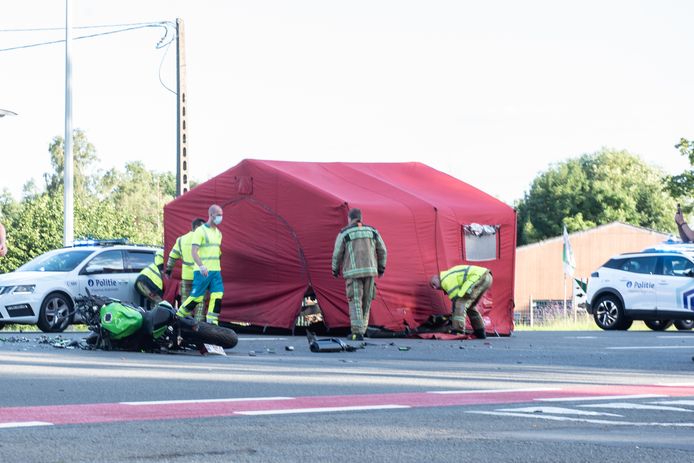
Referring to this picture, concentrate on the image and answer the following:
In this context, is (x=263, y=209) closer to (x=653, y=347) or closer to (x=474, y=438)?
(x=653, y=347)

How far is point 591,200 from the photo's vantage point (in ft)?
291

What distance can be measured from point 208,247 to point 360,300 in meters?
2.34

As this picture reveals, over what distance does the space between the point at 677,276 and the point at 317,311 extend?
878 centimetres

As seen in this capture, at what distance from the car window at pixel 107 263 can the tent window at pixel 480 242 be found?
6050 millimetres

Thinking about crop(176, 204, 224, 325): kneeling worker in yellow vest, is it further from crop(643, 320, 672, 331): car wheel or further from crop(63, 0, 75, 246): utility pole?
crop(63, 0, 75, 246): utility pole

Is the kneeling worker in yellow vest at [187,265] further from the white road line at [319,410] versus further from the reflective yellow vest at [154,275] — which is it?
the white road line at [319,410]

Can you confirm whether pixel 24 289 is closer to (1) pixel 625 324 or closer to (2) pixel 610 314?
(2) pixel 610 314

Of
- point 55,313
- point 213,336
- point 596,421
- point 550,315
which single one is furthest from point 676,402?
point 550,315

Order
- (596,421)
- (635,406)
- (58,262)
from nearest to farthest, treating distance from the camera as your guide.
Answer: (596,421), (635,406), (58,262)

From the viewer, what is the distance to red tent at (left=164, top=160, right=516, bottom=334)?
1958 cm

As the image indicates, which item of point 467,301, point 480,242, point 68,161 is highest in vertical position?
point 68,161

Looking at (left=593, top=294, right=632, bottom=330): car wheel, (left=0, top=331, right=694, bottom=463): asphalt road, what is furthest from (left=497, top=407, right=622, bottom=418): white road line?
(left=593, top=294, right=632, bottom=330): car wheel

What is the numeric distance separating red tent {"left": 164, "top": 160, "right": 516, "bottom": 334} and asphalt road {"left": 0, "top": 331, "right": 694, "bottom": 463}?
4461 millimetres

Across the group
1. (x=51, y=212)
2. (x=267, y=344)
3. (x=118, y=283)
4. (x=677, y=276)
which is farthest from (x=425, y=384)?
(x=51, y=212)
